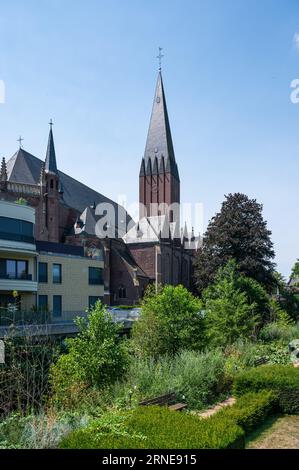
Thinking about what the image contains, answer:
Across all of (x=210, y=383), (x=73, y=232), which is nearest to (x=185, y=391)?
(x=210, y=383)

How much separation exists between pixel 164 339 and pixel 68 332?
8.89 meters

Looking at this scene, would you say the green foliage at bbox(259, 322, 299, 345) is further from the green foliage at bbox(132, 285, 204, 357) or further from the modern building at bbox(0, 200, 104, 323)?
the modern building at bbox(0, 200, 104, 323)

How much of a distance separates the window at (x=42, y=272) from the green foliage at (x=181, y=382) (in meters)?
19.3

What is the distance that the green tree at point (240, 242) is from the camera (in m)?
35.8

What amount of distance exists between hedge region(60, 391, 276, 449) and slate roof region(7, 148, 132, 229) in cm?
4745

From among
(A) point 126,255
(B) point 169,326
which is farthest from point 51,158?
(B) point 169,326

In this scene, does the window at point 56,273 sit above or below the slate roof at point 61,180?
below

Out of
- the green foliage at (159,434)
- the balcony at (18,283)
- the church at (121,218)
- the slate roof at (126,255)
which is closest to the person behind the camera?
the green foliage at (159,434)

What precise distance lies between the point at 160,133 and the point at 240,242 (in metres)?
43.4

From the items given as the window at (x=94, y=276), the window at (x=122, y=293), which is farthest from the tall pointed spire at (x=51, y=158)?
the window at (x=94, y=276)

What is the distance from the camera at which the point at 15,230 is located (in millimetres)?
30578

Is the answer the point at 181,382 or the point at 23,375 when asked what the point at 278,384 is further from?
the point at 23,375

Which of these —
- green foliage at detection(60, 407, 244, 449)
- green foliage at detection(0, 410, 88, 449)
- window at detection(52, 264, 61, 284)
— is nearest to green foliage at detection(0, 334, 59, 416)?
green foliage at detection(0, 410, 88, 449)

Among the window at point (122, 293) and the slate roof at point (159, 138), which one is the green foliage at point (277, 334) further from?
the slate roof at point (159, 138)
